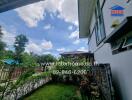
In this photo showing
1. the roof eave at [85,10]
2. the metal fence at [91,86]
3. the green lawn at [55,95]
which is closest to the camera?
the metal fence at [91,86]

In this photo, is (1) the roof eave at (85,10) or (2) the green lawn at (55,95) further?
(1) the roof eave at (85,10)

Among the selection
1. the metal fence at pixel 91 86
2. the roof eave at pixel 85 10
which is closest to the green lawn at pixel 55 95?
the metal fence at pixel 91 86

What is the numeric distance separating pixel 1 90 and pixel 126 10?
11.2 ft

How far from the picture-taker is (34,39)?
4884cm

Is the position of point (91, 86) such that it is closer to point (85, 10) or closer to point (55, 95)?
point (55, 95)

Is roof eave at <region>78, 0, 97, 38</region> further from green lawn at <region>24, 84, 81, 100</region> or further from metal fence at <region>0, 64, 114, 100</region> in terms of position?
green lawn at <region>24, 84, 81, 100</region>

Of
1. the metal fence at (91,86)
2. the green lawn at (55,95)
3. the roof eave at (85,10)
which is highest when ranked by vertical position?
the roof eave at (85,10)

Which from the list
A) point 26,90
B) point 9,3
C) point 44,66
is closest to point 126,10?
point 9,3

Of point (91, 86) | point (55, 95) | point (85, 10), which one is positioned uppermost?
point (85, 10)

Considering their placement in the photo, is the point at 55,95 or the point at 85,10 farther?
the point at 85,10

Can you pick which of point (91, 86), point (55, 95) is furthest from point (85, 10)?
point (55, 95)

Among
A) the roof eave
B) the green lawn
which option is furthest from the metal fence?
the roof eave

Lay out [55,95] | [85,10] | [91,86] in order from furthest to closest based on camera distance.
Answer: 1. [85,10]
2. [55,95]
3. [91,86]

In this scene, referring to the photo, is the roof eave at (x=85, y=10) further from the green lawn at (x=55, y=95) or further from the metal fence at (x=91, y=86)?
the green lawn at (x=55, y=95)
